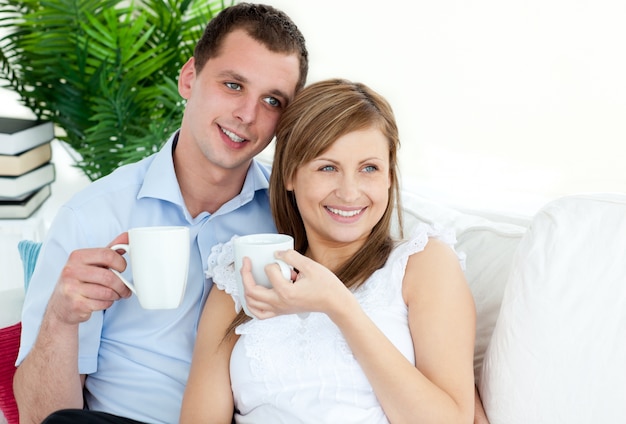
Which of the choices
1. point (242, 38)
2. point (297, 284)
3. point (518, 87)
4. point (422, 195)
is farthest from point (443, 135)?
point (297, 284)

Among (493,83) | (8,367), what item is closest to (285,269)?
(8,367)

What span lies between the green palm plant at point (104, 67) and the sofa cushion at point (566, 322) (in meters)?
1.87

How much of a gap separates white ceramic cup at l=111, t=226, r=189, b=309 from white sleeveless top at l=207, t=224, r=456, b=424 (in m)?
0.21

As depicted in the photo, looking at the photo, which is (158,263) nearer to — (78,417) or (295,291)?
(295,291)

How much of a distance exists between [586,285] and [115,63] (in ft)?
7.21

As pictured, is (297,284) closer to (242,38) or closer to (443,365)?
(443,365)

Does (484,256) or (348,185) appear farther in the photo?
(484,256)

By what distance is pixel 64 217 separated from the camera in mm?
1599

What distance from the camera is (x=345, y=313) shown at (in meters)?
1.20

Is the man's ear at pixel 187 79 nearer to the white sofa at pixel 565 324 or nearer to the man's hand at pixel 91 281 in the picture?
the man's hand at pixel 91 281

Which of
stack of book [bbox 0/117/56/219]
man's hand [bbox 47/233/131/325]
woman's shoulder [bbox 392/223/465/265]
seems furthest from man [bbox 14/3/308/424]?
stack of book [bbox 0/117/56/219]

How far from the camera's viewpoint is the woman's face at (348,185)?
4.74 ft

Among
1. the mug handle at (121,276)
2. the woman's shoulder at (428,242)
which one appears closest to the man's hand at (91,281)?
the mug handle at (121,276)

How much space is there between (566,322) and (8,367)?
123cm
